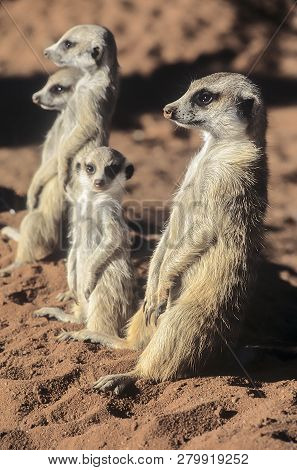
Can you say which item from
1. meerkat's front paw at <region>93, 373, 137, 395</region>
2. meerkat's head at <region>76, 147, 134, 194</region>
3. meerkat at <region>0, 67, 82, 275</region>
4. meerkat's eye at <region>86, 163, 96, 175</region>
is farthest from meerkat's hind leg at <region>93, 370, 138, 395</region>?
meerkat at <region>0, 67, 82, 275</region>

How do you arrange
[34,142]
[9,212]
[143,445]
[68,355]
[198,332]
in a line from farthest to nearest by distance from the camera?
[34,142] → [9,212] → [68,355] → [198,332] → [143,445]

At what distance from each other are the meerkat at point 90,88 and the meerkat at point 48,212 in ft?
0.48

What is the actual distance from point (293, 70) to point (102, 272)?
5.03 metres

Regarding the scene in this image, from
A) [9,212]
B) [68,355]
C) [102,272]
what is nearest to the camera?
[68,355]

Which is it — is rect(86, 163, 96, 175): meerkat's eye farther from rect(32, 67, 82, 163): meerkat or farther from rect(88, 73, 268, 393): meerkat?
rect(32, 67, 82, 163): meerkat

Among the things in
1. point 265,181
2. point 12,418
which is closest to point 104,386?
point 12,418

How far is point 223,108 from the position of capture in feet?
12.4

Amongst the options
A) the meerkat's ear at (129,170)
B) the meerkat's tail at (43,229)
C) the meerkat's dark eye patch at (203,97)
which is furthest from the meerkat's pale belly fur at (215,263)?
the meerkat's tail at (43,229)

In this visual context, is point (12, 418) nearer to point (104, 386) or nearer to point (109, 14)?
point (104, 386)

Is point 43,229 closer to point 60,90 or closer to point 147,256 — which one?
point 147,256

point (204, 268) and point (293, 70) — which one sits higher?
point (293, 70)

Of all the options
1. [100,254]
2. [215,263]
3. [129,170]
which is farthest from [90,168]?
[215,263]

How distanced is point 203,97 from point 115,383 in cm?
136

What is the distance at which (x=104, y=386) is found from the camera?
3506 millimetres
